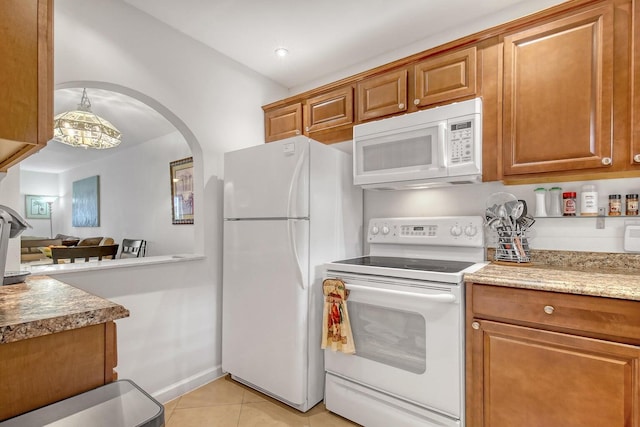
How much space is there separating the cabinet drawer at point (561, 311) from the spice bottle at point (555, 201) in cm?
73

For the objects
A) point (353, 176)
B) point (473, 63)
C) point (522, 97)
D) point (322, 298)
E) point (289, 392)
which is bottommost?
point (289, 392)

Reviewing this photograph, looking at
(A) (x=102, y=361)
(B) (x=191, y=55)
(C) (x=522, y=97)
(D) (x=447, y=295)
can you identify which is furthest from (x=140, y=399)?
(B) (x=191, y=55)

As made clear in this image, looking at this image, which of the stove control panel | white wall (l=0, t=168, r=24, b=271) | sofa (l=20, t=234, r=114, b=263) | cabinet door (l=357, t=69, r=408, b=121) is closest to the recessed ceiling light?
cabinet door (l=357, t=69, r=408, b=121)

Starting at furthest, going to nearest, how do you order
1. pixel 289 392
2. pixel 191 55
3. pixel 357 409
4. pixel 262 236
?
pixel 191 55, pixel 262 236, pixel 289 392, pixel 357 409

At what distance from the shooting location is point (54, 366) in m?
0.79

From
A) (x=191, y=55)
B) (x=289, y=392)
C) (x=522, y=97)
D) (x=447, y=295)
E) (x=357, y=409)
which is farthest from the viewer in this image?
(x=191, y=55)

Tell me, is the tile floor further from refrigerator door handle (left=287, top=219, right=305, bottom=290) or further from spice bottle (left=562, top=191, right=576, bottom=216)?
spice bottle (left=562, top=191, right=576, bottom=216)

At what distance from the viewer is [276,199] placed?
6.54 feet

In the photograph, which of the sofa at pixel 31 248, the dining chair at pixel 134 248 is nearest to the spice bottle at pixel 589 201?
the dining chair at pixel 134 248

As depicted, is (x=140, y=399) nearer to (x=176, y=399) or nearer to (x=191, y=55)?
(x=176, y=399)

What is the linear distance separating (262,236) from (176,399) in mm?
1224

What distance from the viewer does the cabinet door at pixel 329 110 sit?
2311 mm

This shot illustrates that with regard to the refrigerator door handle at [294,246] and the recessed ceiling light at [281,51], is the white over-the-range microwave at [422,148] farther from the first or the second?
the recessed ceiling light at [281,51]

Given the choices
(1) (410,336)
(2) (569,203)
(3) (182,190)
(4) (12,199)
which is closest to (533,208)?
(2) (569,203)
